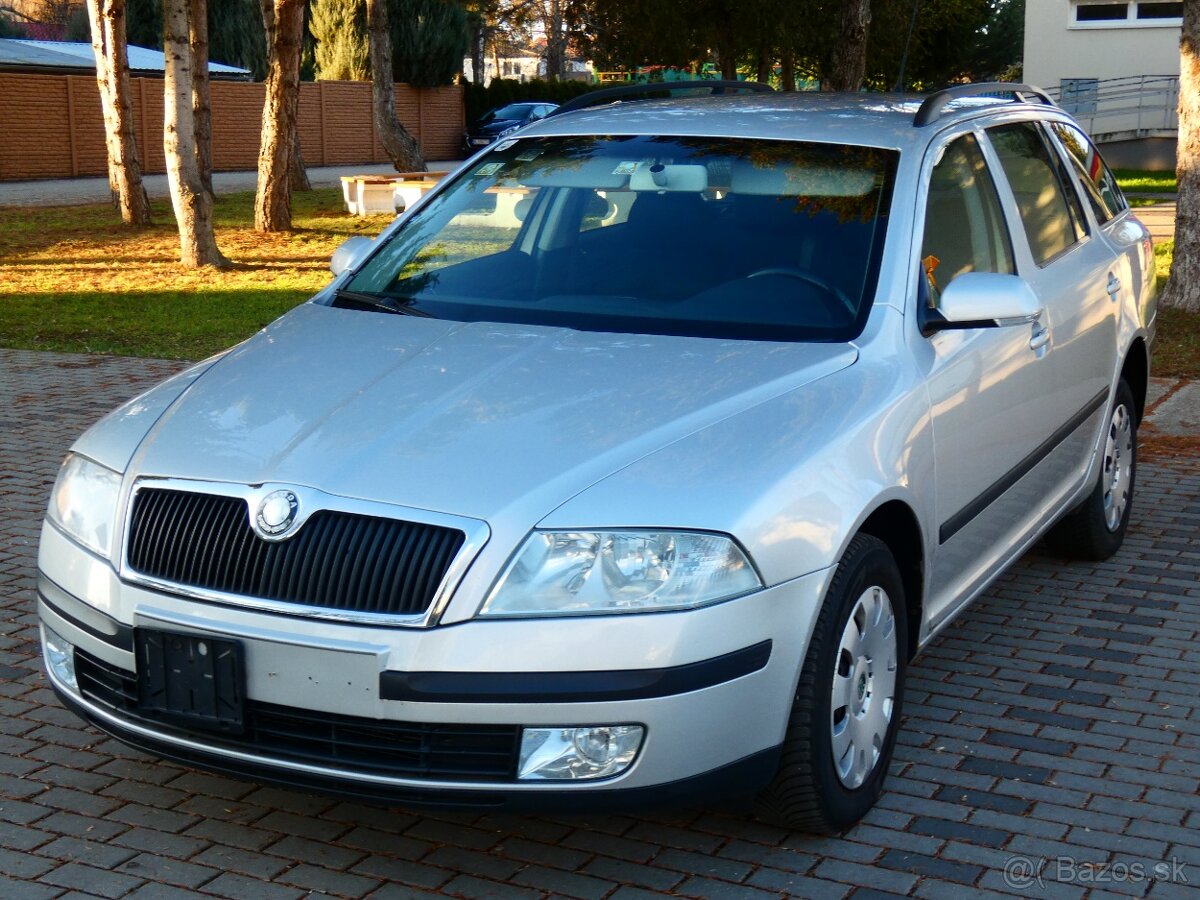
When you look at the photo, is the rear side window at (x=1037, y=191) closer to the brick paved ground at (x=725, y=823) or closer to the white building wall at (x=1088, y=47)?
the brick paved ground at (x=725, y=823)

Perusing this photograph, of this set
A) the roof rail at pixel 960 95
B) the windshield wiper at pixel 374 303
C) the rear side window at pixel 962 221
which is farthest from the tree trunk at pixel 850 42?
the windshield wiper at pixel 374 303

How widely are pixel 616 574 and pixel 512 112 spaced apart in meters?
40.3

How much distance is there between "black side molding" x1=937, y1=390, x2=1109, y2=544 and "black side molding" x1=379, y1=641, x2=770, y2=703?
1333mm

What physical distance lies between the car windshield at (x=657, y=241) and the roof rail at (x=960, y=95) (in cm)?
29

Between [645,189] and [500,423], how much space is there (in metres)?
1.48

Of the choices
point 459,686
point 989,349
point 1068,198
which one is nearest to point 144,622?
point 459,686

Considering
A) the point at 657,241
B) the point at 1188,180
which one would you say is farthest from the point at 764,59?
the point at 657,241

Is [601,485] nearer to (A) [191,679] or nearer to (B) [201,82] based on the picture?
(A) [191,679]

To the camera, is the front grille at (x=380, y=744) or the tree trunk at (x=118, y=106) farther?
the tree trunk at (x=118, y=106)

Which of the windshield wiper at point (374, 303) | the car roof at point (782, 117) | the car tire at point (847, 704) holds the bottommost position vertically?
the car tire at point (847, 704)

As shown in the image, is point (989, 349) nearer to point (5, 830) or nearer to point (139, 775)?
point (139, 775)

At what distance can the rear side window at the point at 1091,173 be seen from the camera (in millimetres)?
6223

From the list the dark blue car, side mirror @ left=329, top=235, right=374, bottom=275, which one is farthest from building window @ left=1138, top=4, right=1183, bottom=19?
side mirror @ left=329, top=235, right=374, bottom=275

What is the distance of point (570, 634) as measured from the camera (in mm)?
3227
